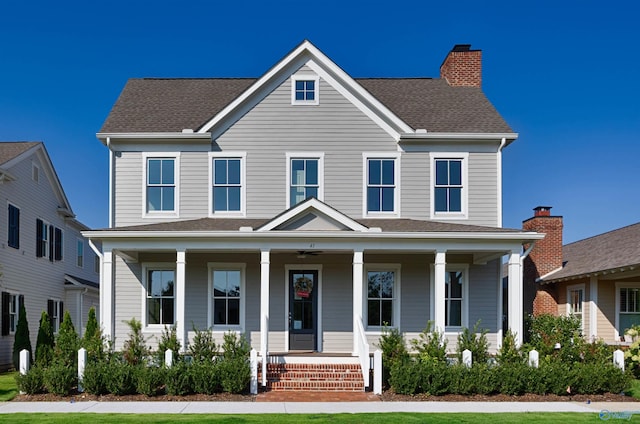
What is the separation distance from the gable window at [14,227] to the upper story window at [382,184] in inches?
486

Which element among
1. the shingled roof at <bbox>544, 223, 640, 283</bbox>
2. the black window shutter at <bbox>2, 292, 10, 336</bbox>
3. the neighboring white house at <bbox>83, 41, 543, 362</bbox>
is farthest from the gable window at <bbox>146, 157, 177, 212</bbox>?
the shingled roof at <bbox>544, 223, 640, 283</bbox>

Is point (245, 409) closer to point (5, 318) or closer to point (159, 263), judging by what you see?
point (159, 263)

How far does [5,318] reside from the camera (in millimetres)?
19609

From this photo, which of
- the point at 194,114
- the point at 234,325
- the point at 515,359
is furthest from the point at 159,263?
the point at 515,359

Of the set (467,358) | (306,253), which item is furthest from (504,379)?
(306,253)

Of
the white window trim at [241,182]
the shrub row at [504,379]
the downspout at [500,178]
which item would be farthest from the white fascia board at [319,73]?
the shrub row at [504,379]

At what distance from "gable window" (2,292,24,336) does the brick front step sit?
10433mm

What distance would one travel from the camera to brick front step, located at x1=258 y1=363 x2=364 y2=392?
13.7 metres

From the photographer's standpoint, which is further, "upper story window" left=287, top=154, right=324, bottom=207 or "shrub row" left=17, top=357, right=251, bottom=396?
"upper story window" left=287, top=154, right=324, bottom=207

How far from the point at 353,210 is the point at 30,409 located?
9446 mm

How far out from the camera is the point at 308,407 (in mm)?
11648

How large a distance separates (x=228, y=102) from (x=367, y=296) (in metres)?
7.26

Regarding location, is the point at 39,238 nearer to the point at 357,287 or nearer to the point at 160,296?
the point at 160,296

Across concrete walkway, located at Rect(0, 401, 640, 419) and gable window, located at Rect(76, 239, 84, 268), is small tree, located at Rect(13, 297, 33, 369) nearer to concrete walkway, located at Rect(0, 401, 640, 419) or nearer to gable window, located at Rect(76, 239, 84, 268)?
concrete walkway, located at Rect(0, 401, 640, 419)
